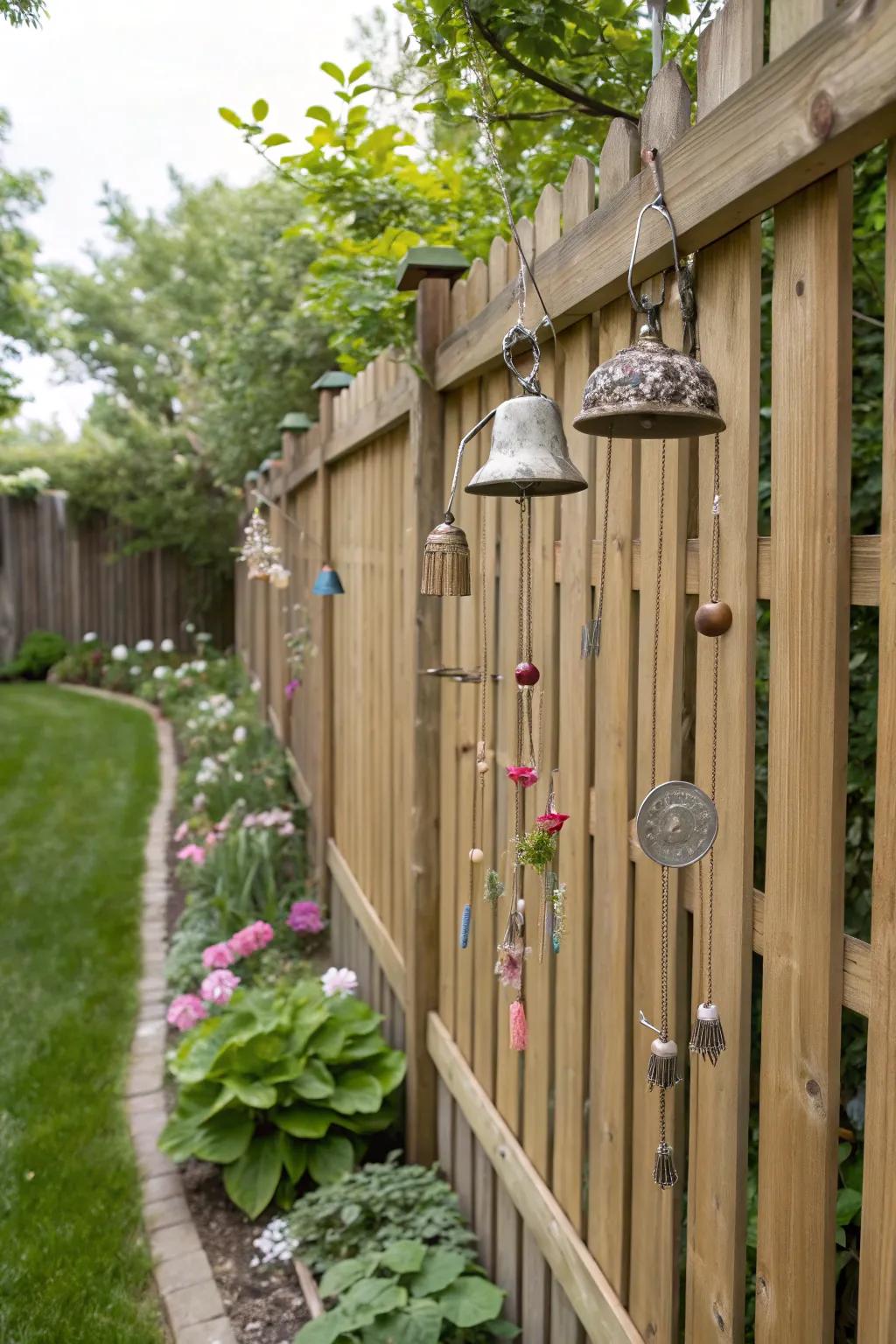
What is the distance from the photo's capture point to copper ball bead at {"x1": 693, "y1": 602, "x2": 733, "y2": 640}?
1.27 m

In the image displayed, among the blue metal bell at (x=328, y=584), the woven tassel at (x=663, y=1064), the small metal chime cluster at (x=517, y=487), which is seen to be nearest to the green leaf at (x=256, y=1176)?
the small metal chime cluster at (x=517, y=487)

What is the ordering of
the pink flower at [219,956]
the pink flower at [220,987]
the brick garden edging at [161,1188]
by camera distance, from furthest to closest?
the pink flower at [219,956], the pink flower at [220,987], the brick garden edging at [161,1188]

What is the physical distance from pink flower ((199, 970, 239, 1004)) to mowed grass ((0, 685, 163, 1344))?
465 mm

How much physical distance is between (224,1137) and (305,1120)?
250 millimetres

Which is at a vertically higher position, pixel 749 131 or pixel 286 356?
pixel 286 356

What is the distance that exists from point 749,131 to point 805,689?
2.12ft

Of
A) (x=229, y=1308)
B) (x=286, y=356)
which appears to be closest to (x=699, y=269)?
(x=229, y=1308)

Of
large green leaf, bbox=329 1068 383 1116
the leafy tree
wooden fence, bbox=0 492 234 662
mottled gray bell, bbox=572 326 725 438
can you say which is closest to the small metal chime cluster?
mottled gray bell, bbox=572 326 725 438

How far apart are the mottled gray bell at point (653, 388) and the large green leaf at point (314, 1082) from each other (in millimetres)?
2341

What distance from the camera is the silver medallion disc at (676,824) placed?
1.28 m

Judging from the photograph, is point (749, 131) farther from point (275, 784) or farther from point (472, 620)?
point (275, 784)

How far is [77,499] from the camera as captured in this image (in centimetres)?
1397

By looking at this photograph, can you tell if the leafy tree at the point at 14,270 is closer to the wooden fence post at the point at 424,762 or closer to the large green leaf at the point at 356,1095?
the wooden fence post at the point at 424,762

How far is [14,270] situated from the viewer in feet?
22.1
